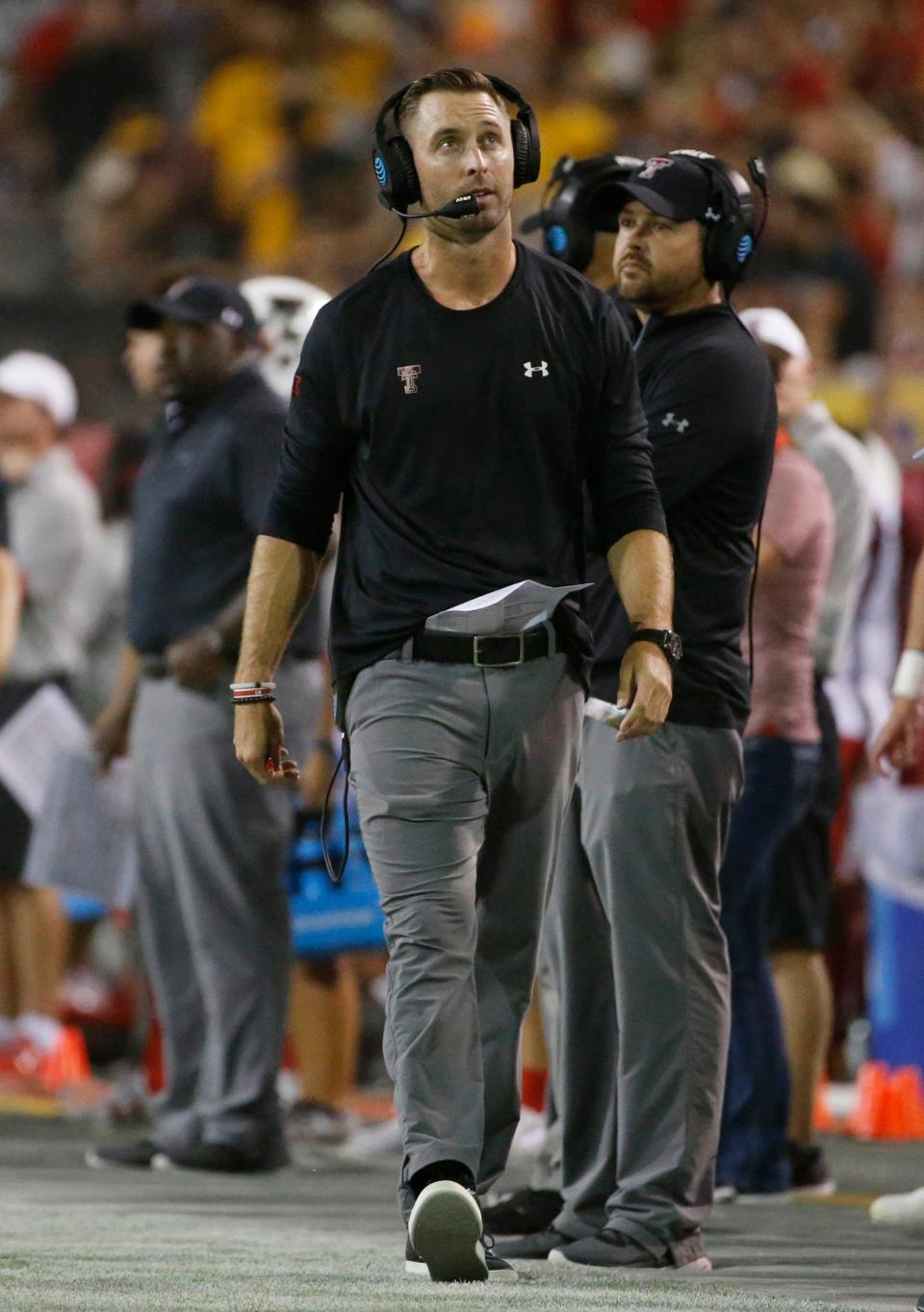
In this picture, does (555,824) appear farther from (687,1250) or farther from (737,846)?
(737,846)

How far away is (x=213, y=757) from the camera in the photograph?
638cm

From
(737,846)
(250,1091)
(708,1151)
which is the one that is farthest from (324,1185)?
(708,1151)

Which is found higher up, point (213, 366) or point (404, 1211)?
point (213, 366)

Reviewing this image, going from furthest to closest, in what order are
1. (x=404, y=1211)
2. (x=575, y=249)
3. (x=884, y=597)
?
(x=884, y=597) → (x=575, y=249) → (x=404, y=1211)

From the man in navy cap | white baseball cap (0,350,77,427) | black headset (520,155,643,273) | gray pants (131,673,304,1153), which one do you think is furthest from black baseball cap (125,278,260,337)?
white baseball cap (0,350,77,427)

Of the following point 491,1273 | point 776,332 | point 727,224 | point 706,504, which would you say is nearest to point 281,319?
point 776,332

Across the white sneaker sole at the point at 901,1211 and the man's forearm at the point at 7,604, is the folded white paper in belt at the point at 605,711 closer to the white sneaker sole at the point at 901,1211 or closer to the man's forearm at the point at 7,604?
the white sneaker sole at the point at 901,1211

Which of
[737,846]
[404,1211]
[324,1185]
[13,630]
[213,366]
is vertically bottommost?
[324,1185]

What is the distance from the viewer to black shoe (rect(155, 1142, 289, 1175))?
627 centimetres

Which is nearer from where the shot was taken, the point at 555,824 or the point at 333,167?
the point at 555,824

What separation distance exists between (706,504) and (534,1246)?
139 cm

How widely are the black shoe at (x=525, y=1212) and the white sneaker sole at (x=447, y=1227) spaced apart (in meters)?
0.99

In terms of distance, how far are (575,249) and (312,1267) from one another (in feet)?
7.75

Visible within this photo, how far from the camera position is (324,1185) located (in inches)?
237
